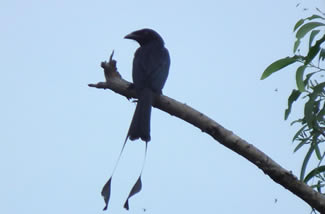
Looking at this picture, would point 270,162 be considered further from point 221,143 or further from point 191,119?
point 191,119

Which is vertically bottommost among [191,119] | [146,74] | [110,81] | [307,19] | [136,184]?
[136,184]

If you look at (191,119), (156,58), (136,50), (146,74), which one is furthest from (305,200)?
(136,50)

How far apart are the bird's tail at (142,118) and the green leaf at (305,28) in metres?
1.05

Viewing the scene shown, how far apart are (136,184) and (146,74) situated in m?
1.75

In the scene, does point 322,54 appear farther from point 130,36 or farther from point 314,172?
point 130,36

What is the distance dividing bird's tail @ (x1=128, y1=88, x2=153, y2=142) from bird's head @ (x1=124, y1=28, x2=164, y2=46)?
156 centimetres

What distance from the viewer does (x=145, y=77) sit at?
4199 millimetres

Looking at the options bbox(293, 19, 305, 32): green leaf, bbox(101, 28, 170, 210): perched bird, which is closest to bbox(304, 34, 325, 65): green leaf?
bbox(293, 19, 305, 32): green leaf

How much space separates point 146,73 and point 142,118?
0.82 meters

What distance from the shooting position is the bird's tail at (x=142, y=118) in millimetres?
3414

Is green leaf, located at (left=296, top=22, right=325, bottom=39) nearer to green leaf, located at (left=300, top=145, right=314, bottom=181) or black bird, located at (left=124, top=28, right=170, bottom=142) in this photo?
green leaf, located at (left=300, top=145, right=314, bottom=181)

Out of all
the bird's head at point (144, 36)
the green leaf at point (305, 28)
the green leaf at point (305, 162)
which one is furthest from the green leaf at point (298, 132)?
the bird's head at point (144, 36)

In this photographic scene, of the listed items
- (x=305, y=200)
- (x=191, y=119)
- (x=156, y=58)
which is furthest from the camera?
(x=156, y=58)

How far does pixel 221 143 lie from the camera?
2.71m
